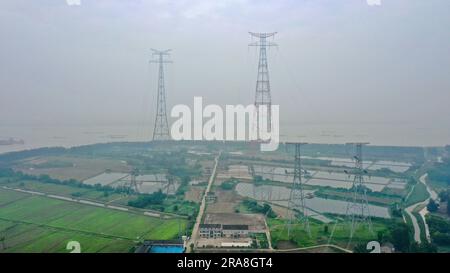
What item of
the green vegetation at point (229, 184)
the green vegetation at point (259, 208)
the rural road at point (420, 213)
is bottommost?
the rural road at point (420, 213)

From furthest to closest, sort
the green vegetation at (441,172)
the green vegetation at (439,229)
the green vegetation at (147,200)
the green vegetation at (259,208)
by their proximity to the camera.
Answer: the green vegetation at (441,172) < the green vegetation at (147,200) < the green vegetation at (259,208) < the green vegetation at (439,229)

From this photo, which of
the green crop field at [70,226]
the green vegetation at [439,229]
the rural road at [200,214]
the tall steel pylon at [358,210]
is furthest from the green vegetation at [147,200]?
the green vegetation at [439,229]

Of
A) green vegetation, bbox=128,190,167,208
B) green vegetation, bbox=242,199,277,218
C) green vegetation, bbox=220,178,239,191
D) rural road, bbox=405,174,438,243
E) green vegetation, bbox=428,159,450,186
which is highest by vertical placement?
green vegetation, bbox=428,159,450,186

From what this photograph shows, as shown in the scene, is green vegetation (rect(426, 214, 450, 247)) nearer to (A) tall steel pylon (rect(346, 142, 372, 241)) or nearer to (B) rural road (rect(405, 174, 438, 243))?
(B) rural road (rect(405, 174, 438, 243))

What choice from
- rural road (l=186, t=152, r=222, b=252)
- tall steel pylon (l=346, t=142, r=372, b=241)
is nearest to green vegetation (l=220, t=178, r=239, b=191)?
rural road (l=186, t=152, r=222, b=252)

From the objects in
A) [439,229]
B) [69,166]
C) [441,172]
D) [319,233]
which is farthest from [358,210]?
[69,166]

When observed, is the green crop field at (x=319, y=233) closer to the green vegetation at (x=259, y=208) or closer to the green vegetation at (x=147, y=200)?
the green vegetation at (x=259, y=208)

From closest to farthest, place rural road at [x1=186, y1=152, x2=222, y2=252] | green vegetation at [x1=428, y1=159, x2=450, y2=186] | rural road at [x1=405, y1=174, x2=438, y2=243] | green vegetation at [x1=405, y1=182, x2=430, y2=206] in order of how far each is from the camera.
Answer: rural road at [x1=186, y1=152, x2=222, y2=252] < rural road at [x1=405, y1=174, x2=438, y2=243] < green vegetation at [x1=405, y1=182, x2=430, y2=206] < green vegetation at [x1=428, y1=159, x2=450, y2=186]
